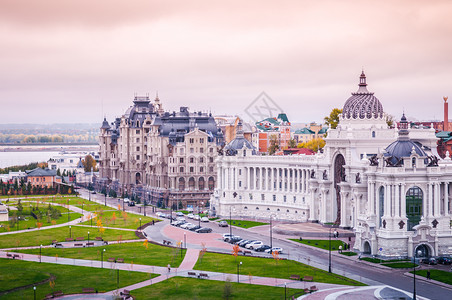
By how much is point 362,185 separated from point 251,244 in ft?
61.3

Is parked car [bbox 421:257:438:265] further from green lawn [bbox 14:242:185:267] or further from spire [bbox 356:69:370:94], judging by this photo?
spire [bbox 356:69:370:94]

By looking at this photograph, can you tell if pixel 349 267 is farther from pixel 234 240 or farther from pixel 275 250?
pixel 234 240

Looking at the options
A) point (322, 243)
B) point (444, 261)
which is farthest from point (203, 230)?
point (444, 261)

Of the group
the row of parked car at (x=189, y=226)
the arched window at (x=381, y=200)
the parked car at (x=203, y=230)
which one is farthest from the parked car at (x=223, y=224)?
the arched window at (x=381, y=200)

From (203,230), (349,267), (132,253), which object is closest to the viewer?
(349,267)

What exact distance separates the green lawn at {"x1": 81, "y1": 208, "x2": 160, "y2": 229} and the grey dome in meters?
42.2

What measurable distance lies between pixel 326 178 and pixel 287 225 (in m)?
10.3

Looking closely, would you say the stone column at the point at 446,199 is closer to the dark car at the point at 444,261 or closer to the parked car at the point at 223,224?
the dark car at the point at 444,261

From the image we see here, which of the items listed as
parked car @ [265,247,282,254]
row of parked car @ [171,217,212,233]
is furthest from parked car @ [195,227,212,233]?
parked car @ [265,247,282,254]

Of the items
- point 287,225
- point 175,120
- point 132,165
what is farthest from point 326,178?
point 132,165

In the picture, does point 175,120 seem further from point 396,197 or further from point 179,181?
point 396,197

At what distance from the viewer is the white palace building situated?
99.8 m

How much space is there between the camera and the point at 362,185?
112m

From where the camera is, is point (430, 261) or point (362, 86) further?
point (362, 86)
